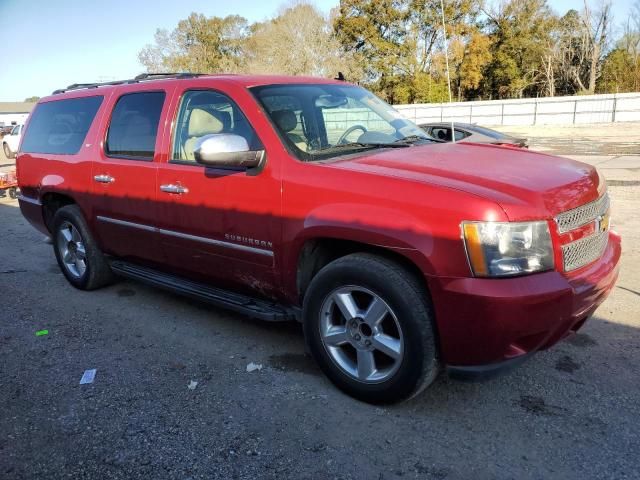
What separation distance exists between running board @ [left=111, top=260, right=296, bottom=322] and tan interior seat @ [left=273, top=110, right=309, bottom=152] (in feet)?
3.57

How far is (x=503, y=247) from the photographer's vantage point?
258 centimetres

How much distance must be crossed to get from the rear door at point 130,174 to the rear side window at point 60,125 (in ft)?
1.34

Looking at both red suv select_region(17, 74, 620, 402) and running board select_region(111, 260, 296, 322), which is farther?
running board select_region(111, 260, 296, 322)

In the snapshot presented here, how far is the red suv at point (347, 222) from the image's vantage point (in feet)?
8.61

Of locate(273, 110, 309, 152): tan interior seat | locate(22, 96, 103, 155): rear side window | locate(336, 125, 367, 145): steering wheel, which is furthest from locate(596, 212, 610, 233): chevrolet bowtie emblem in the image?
locate(22, 96, 103, 155): rear side window

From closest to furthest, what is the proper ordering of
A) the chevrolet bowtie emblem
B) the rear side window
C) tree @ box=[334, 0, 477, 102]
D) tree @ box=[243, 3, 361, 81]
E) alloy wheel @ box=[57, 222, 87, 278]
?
1. the chevrolet bowtie emblem
2. the rear side window
3. alloy wheel @ box=[57, 222, 87, 278]
4. tree @ box=[243, 3, 361, 81]
5. tree @ box=[334, 0, 477, 102]

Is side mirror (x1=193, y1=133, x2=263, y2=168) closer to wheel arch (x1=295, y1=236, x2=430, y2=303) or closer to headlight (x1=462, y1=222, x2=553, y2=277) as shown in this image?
wheel arch (x1=295, y1=236, x2=430, y2=303)

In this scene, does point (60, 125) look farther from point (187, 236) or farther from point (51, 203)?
point (187, 236)

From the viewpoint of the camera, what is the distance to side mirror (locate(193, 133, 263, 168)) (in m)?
3.25

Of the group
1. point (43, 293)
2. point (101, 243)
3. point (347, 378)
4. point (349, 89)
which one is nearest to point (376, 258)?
point (347, 378)

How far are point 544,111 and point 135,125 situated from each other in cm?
3504

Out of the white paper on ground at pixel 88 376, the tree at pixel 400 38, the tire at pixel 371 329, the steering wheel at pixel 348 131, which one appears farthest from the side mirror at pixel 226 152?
the tree at pixel 400 38

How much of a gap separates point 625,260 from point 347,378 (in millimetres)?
4032

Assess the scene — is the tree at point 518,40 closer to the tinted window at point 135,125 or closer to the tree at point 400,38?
the tree at point 400,38
